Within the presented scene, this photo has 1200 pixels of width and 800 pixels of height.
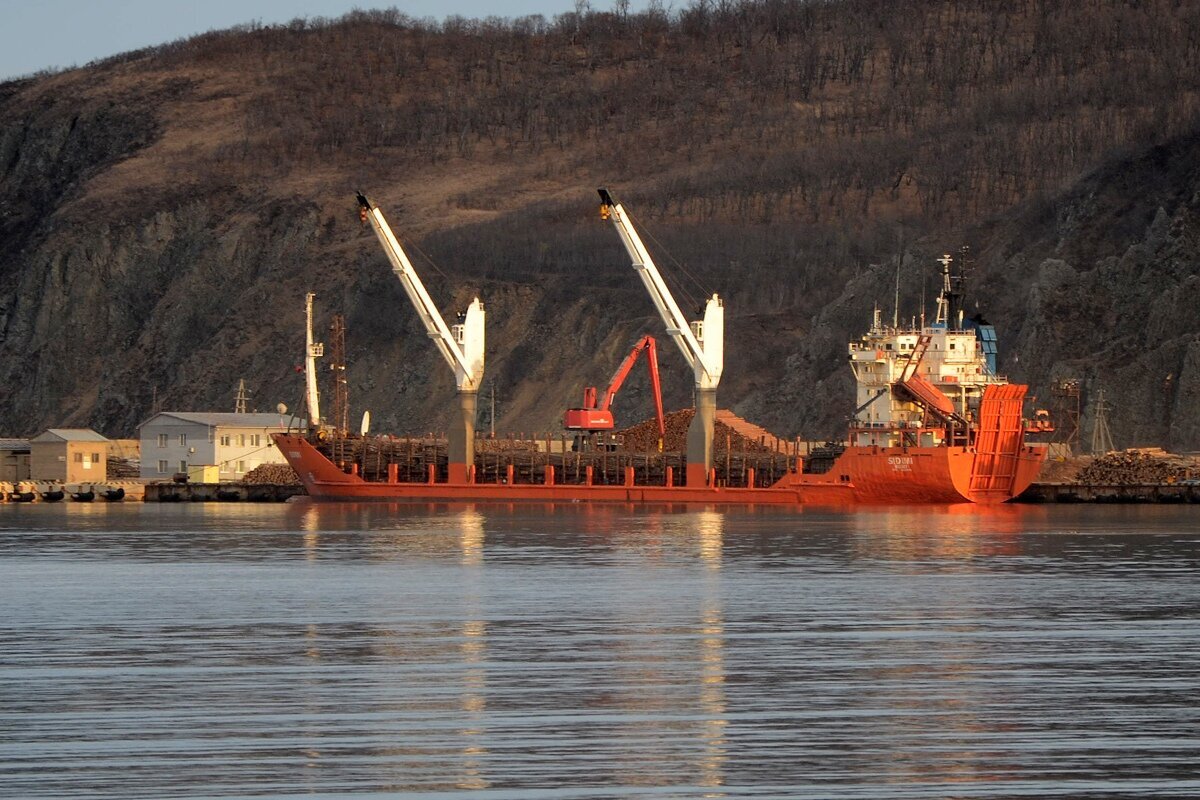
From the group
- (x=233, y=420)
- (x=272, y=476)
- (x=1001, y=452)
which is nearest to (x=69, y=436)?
(x=233, y=420)

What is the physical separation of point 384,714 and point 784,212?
120741mm

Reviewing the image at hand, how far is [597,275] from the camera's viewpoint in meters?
136

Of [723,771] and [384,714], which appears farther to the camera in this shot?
[384,714]

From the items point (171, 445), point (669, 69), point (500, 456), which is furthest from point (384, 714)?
point (669, 69)

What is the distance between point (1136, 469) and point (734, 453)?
15.5 metres

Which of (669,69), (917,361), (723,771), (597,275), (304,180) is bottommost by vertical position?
(723,771)

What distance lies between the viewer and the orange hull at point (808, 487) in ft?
256

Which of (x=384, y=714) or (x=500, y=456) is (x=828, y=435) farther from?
(x=384, y=714)

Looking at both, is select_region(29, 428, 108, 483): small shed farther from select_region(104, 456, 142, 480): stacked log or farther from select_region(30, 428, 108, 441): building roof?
select_region(104, 456, 142, 480): stacked log

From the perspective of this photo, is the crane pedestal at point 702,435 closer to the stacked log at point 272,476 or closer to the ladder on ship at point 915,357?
the ladder on ship at point 915,357

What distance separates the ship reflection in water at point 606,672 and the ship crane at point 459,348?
32.3m

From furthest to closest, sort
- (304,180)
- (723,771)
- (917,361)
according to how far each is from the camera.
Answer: (304,180) < (917,361) < (723,771)

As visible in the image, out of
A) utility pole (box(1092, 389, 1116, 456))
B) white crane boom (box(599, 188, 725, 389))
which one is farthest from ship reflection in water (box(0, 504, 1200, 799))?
utility pole (box(1092, 389, 1116, 456))

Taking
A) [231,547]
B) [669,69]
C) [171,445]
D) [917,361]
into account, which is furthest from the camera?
[669,69]
